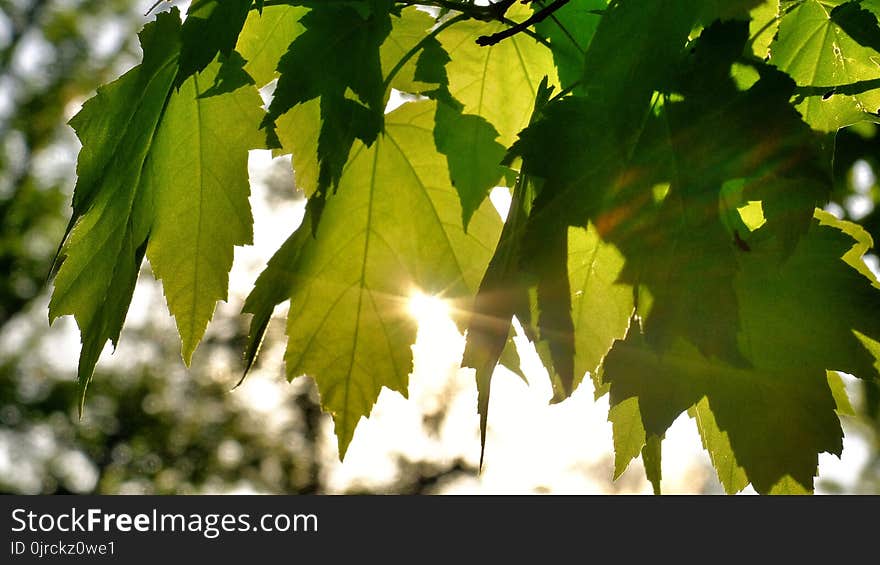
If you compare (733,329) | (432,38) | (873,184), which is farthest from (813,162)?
(873,184)

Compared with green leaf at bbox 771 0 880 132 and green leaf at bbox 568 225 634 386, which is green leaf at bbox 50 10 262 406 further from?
green leaf at bbox 771 0 880 132

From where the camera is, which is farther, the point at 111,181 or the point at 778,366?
the point at 111,181

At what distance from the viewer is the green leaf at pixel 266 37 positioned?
67cm

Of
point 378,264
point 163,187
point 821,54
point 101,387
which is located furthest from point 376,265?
point 101,387

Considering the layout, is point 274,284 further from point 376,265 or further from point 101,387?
point 101,387

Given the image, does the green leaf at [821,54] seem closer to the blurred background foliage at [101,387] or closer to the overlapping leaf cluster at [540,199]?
the overlapping leaf cluster at [540,199]

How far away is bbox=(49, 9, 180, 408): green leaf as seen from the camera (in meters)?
0.65

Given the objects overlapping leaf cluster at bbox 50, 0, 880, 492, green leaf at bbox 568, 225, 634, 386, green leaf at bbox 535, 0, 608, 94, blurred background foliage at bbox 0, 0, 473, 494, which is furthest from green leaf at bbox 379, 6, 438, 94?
blurred background foliage at bbox 0, 0, 473, 494

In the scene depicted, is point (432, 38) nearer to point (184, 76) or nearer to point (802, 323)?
point (184, 76)

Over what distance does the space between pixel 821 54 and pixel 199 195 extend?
1.67 ft

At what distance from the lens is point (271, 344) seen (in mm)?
8922

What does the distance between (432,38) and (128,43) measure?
9007mm

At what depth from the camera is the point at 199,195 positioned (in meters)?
0.67

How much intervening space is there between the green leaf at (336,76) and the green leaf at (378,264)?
160 millimetres
